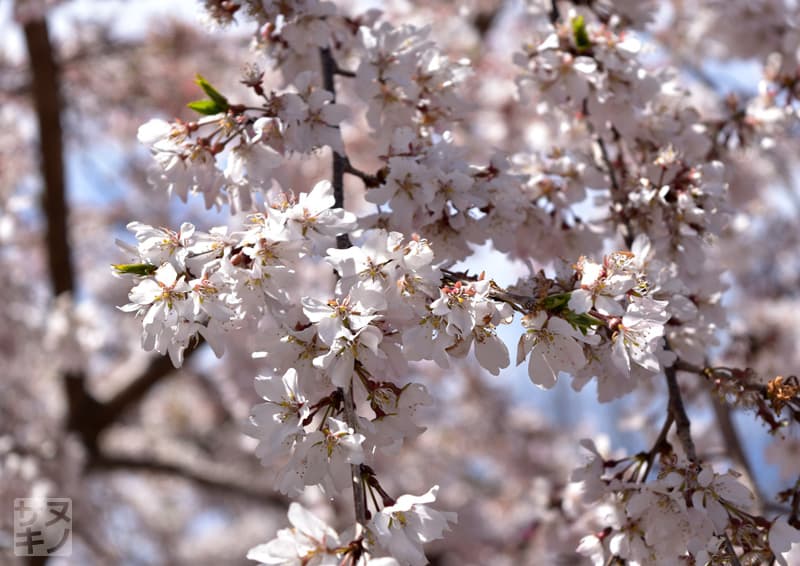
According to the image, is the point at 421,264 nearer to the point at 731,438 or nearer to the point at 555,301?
the point at 555,301

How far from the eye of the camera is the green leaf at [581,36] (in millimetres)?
1797

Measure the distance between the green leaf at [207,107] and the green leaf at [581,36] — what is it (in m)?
0.87

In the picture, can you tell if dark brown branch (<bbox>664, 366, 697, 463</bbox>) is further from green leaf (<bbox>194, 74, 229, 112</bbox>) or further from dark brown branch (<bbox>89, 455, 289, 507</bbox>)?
dark brown branch (<bbox>89, 455, 289, 507</bbox>)

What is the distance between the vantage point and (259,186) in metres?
1.52

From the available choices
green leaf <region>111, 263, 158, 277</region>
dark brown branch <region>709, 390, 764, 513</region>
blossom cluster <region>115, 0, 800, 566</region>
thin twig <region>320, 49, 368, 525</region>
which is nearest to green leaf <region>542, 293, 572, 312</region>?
blossom cluster <region>115, 0, 800, 566</region>

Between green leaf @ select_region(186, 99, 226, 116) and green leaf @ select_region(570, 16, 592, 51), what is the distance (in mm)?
866

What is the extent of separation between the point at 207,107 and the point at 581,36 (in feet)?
2.96

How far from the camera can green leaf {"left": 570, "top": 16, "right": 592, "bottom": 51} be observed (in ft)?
5.90

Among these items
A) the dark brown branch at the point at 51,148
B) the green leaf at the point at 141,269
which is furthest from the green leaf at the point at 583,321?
the dark brown branch at the point at 51,148

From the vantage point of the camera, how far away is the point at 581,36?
1.80 metres

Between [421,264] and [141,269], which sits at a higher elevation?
[421,264]

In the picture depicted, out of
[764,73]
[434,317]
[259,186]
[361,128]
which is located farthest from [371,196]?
[361,128]

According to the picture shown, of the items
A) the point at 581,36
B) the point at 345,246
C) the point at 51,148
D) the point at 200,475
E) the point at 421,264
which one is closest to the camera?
the point at 421,264

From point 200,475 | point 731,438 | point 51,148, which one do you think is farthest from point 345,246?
point 200,475
